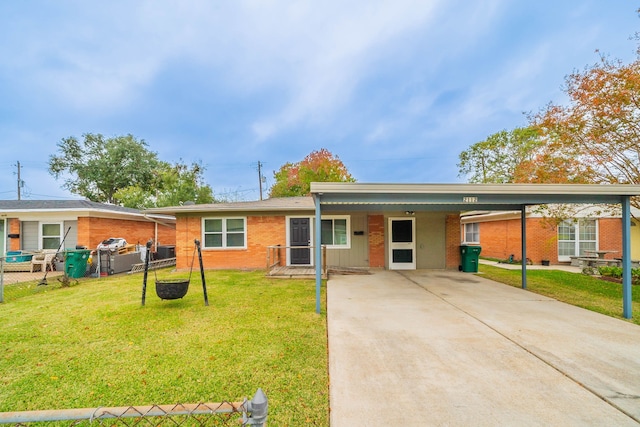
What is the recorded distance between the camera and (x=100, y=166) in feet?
86.3

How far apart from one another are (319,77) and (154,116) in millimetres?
17549

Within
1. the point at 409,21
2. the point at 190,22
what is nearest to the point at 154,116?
the point at 190,22

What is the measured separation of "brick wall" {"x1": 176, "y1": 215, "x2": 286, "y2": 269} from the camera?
11.0 m

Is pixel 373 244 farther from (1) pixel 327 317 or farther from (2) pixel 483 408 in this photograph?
(2) pixel 483 408

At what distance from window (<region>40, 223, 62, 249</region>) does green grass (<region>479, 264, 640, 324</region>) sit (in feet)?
57.0

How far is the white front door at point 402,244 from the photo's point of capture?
11.0 metres

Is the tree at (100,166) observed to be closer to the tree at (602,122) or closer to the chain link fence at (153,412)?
the chain link fence at (153,412)

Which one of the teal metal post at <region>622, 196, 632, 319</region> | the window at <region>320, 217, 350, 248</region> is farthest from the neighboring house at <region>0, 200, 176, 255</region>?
the teal metal post at <region>622, 196, 632, 319</region>

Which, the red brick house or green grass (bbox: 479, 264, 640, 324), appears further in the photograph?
the red brick house

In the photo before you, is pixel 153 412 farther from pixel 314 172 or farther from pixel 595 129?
pixel 314 172

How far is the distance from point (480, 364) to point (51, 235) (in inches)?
637

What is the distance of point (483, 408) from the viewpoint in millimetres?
2531

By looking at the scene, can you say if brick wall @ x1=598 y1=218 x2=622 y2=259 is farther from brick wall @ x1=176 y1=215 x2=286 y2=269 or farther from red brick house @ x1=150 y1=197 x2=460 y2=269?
brick wall @ x1=176 y1=215 x2=286 y2=269

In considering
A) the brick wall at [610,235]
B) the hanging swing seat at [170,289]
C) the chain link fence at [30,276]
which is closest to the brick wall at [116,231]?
the chain link fence at [30,276]
